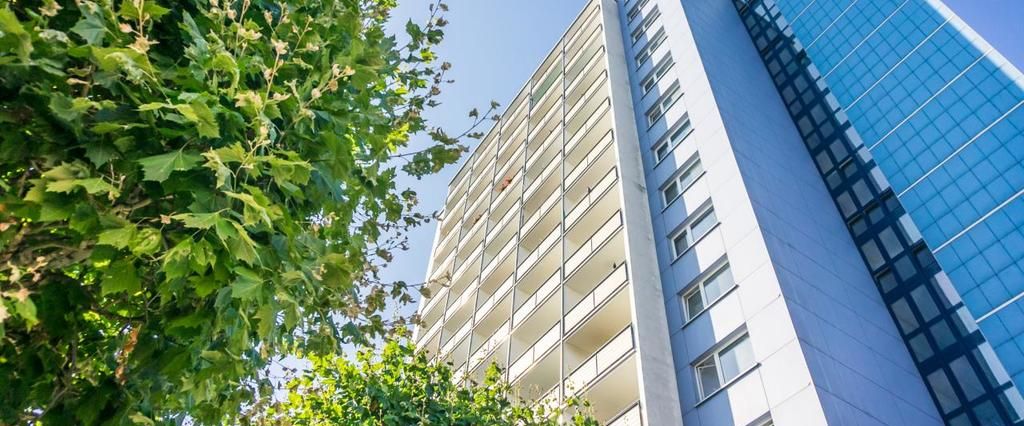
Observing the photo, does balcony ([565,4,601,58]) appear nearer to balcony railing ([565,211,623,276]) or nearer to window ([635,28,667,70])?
window ([635,28,667,70])

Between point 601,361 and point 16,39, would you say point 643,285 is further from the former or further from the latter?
point 16,39

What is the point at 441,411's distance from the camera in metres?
10.7

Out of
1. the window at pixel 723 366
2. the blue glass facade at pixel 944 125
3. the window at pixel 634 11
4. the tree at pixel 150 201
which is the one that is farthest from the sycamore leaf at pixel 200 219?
the window at pixel 634 11

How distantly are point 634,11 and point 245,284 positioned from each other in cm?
3306

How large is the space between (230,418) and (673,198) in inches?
644

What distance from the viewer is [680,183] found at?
63.3 ft

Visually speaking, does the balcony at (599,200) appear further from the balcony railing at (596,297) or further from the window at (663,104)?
the balcony railing at (596,297)

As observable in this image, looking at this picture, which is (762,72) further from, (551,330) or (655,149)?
(551,330)

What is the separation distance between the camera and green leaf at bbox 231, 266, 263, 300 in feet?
10.3

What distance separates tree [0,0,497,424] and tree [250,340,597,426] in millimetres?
5967

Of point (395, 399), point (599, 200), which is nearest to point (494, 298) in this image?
point (599, 200)

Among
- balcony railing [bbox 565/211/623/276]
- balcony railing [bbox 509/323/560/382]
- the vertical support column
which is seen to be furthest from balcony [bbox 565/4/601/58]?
balcony railing [bbox 509/323/560/382]

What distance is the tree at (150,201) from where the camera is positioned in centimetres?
302

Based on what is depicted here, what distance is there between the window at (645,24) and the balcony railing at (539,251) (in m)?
11.8
